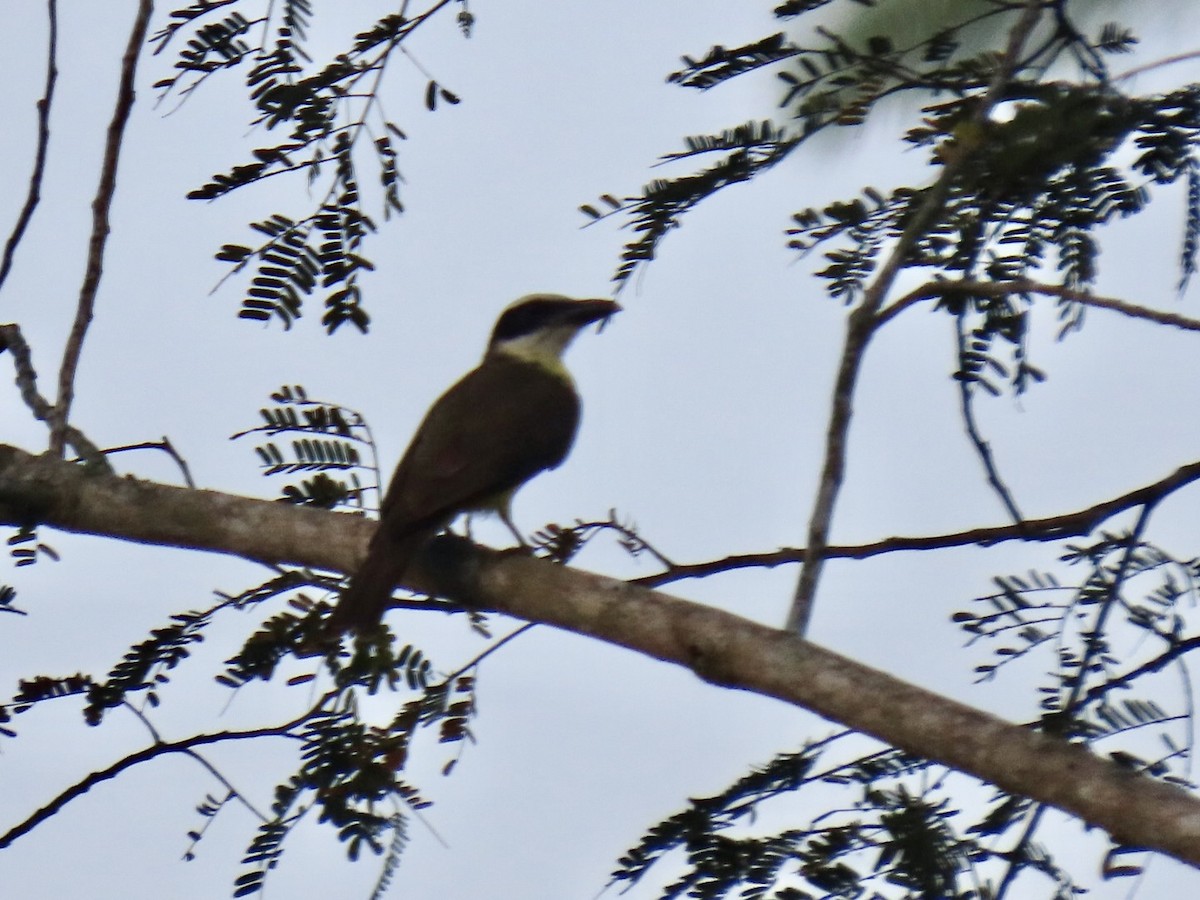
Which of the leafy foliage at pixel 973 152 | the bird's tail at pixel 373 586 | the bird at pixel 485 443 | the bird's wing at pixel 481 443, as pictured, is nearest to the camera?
the leafy foliage at pixel 973 152

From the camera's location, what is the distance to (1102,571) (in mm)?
3021

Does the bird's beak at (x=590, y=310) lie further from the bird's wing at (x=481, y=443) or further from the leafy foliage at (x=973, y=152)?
the leafy foliage at (x=973, y=152)

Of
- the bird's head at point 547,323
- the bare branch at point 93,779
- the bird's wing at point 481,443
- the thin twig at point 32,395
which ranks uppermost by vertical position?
the bird's head at point 547,323

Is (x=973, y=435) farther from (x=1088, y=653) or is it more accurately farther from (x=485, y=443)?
(x=485, y=443)

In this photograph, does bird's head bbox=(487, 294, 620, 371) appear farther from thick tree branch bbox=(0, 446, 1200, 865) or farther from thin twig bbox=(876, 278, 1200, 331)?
thin twig bbox=(876, 278, 1200, 331)

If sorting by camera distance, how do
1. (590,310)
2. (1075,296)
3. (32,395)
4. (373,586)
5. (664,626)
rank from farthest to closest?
1. (590,310)
2. (32,395)
3. (373,586)
4. (664,626)
5. (1075,296)

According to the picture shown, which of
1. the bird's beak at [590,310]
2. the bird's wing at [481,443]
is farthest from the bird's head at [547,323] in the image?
the bird's wing at [481,443]

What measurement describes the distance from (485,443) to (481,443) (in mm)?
13

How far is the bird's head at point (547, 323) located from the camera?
5461 millimetres

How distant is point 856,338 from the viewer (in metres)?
2.55

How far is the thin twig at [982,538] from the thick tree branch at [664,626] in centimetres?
24

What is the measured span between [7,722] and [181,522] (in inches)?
22.4

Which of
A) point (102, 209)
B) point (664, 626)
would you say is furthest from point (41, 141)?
point (664, 626)

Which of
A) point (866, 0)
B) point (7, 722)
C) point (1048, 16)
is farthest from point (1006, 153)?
point (7, 722)
